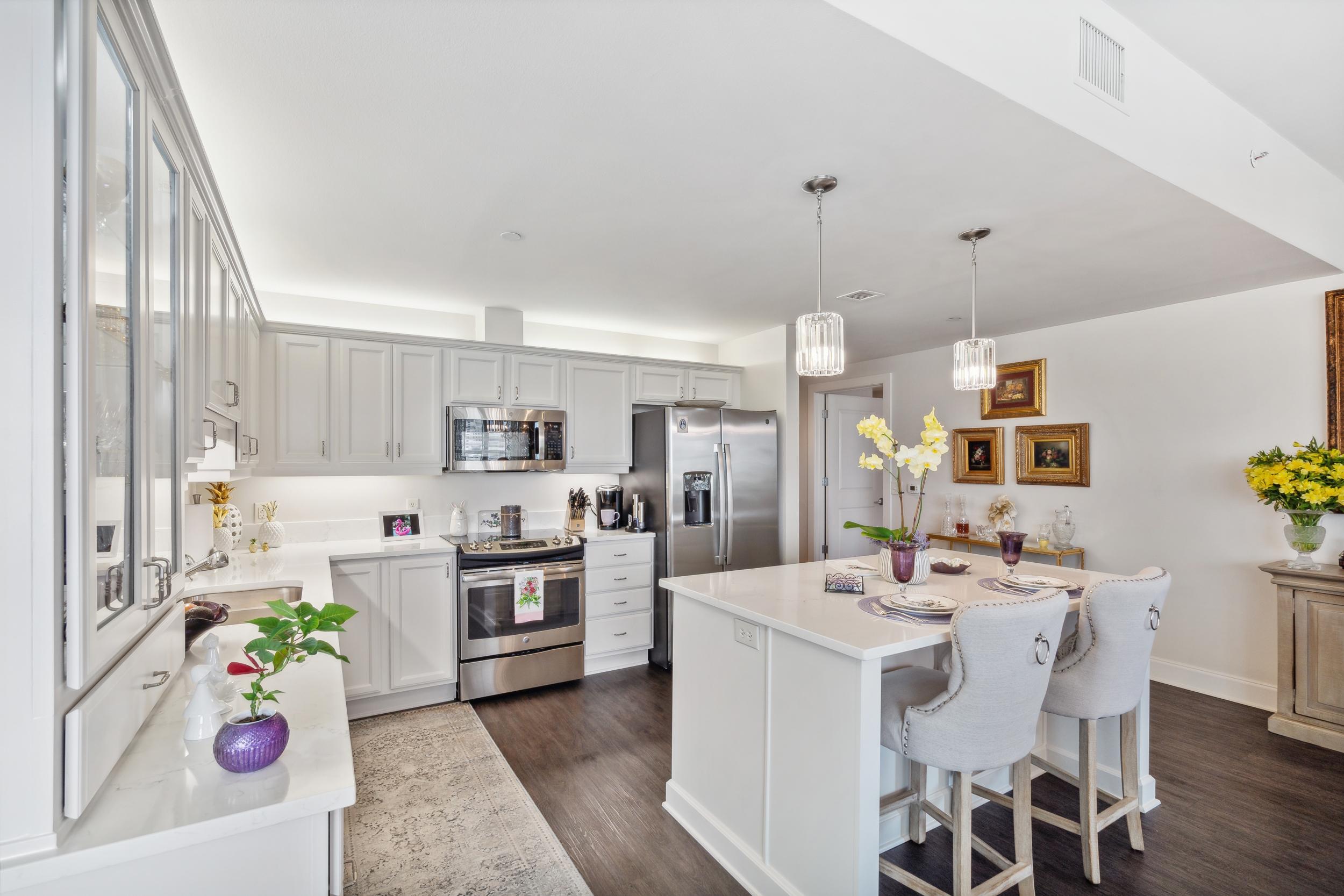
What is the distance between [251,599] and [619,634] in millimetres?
Result: 2170

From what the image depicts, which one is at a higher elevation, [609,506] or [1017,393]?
[1017,393]

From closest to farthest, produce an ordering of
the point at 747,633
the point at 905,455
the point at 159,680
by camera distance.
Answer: the point at 159,680 → the point at 747,633 → the point at 905,455

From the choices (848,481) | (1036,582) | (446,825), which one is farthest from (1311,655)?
(446,825)

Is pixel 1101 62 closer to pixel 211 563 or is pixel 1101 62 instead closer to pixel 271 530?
pixel 211 563

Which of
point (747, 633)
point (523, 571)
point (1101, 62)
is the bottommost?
point (523, 571)

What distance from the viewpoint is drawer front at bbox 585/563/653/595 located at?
4109 millimetres

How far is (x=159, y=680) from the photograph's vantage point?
4.25ft

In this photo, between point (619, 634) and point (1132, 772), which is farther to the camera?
point (619, 634)

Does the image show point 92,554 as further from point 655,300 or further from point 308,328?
point 655,300

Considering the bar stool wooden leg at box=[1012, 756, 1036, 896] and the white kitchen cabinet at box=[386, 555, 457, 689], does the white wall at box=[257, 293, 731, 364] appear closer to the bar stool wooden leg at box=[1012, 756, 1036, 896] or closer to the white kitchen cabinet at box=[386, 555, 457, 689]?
the white kitchen cabinet at box=[386, 555, 457, 689]

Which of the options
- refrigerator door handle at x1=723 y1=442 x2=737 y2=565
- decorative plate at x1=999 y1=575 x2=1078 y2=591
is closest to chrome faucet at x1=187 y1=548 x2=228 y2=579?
refrigerator door handle at x1=723 y1=442 x2=737 y2=565

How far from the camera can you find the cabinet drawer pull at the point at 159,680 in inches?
47.5

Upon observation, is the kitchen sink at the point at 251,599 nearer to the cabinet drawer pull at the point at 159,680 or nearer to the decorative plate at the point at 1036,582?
the cabinet drawer pull at the point at 159,680

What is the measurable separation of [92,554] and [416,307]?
3.62 meters
